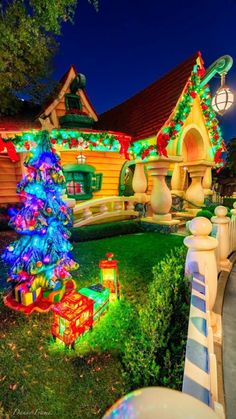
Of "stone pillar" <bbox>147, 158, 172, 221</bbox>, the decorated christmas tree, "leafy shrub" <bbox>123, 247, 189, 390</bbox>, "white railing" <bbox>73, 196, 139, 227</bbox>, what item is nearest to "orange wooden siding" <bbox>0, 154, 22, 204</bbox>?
"white railing" <bbox>73, 196, 139, 227</bbox>

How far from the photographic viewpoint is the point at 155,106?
914cm

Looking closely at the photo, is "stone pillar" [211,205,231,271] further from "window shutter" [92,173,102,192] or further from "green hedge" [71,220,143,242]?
"window shutter" [92,173,102,192]

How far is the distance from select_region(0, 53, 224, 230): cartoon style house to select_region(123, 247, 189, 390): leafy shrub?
553cm

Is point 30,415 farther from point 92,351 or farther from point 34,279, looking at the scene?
point 34,279

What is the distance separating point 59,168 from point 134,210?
20.6 feet

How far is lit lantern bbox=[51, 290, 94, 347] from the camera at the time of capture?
262cm

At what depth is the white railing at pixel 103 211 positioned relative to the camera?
317 inches

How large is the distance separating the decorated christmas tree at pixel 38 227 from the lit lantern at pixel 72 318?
2.79 feet

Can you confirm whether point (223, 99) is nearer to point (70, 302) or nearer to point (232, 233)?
point (232, 233)

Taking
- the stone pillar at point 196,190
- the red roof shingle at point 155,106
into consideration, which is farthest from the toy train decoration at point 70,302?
the stone pillar at point 196,190

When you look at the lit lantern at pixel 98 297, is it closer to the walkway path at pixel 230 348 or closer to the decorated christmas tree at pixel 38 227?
the decorated christmas tree at pixel 38 227

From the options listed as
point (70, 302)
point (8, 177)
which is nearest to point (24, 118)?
point (8, 177)

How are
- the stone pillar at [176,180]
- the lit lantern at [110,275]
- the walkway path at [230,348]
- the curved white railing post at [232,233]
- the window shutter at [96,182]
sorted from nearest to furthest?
the walkway path at [230,348], the lit lantern at [110,275], the curved white railing post at [232,233], the window shutter at [96,182], the stone pillar at [176,180]

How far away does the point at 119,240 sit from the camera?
23.6 feet
